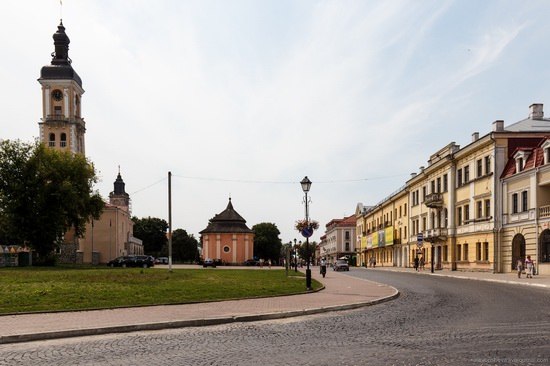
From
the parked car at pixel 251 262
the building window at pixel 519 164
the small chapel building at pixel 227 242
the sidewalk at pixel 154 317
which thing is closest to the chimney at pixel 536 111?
the building window at pixel 519 164

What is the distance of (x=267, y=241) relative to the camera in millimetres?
125750

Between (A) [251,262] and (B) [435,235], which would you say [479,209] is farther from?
(A) [251,262]

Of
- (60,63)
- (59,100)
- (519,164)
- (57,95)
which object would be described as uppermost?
(60,63)

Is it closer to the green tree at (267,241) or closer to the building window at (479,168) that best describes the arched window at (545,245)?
the building window at (479,168)

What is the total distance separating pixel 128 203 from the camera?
127m

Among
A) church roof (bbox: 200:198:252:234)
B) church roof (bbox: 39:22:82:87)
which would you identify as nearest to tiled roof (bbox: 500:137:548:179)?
church roof (bbox: 200:198:252:234)

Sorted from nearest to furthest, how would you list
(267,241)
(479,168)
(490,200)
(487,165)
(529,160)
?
(529,160)
(490,200)
(487,165)
(479,168)
(267,241)

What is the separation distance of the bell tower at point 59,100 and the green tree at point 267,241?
A: 190ft

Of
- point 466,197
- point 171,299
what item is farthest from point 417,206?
point 171,299

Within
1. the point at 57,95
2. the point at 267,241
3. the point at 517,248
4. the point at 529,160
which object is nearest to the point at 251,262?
the point at 57,95

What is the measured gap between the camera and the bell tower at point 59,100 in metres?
76.2

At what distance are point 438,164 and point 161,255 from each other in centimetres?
9189

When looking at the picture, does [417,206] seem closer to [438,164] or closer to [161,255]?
[438,164]

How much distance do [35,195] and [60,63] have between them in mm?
32844
